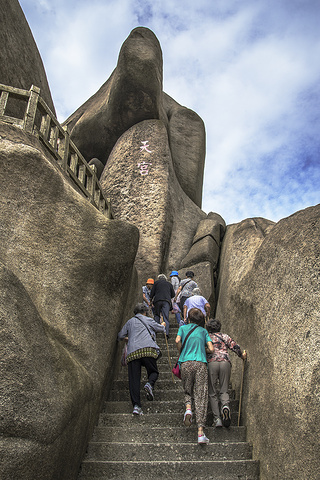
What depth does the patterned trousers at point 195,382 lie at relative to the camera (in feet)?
15.7

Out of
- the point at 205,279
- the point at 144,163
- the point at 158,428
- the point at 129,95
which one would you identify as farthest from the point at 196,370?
the point at 129,95

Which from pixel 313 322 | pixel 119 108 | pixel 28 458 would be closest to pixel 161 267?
pixel 119 108

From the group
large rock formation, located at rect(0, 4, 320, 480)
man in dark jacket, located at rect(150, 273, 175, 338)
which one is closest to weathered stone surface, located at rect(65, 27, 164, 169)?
large rock formation, located at rect(0, 4, 320, 480)

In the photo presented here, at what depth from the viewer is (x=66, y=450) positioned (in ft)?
13.0

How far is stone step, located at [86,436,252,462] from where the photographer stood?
450 centimetres

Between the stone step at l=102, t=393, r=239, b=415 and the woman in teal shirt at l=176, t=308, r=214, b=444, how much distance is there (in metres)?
0.55

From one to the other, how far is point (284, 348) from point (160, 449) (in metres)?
1.76

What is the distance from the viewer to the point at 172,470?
427cm

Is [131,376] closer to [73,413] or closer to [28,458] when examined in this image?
[73,413]

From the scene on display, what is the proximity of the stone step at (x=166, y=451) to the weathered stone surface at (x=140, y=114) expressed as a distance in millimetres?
13300

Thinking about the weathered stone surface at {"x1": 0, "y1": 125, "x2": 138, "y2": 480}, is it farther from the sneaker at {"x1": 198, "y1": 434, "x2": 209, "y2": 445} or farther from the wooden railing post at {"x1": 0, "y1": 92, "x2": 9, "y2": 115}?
the sneaker at {"x1": 198, "y1": 434, "x2": 209, "y2": 445}

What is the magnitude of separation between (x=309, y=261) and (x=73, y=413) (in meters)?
3.00

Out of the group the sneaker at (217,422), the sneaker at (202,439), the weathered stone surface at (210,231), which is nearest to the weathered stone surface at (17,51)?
the weathered stone surface at (210,231)

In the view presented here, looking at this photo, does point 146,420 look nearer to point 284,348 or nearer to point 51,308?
point 51,308
